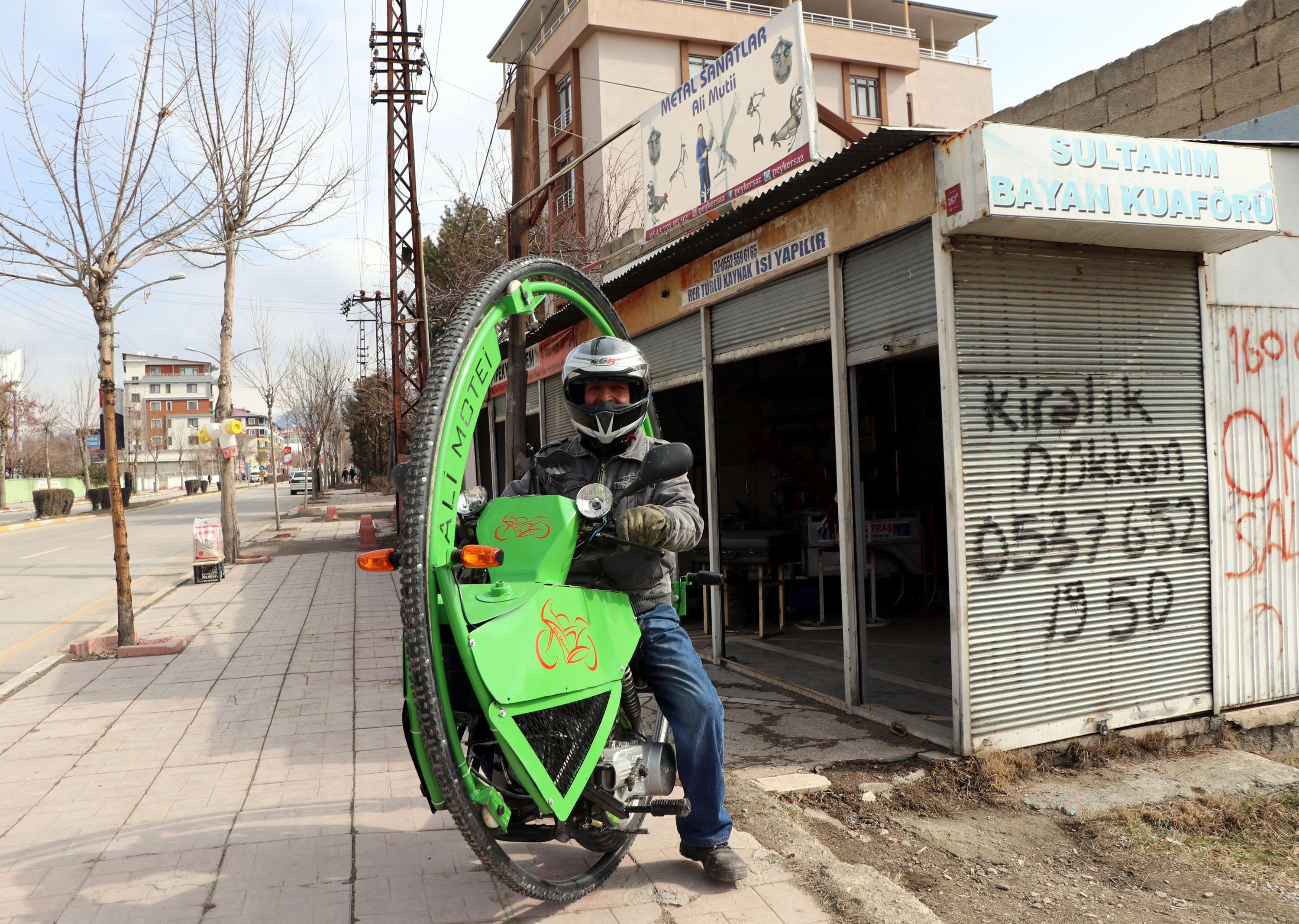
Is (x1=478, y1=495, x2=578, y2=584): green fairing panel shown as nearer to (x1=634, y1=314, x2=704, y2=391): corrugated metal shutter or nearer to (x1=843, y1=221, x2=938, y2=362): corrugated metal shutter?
(x1=843, y1=221, x2=938, y2=362): corrugated metal shutter

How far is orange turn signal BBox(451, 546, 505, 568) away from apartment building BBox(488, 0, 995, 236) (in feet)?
87.6

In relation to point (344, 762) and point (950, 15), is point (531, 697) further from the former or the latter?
point (950, 15)

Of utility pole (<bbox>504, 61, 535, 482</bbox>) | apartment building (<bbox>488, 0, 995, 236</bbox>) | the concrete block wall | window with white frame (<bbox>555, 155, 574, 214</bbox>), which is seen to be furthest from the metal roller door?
window with white frame (<bbox>555, 155, 574, 214</bbox>)

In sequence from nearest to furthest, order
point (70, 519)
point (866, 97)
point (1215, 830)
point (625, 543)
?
point (625, 543) → point (1215, 830) → point (70, 519) → point (866, 97)

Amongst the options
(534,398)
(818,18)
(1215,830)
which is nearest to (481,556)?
(1215,830)

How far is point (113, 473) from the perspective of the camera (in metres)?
8.59

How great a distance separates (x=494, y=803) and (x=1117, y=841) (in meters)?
3.15

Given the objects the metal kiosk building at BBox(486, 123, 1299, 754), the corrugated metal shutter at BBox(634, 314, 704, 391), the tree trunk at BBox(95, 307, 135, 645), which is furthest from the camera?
the tree trunk at BBox(95, 307, 135, 645)

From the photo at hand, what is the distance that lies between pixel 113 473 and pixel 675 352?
17.8 feet

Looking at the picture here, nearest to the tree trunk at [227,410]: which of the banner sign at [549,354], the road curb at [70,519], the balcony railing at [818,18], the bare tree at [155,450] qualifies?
the banner sign at [549,354]

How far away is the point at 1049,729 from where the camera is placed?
5172 mm

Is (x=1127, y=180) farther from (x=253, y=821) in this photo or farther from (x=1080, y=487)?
(x=253, y=821)

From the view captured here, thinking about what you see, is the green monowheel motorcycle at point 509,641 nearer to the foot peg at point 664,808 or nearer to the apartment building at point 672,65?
the foot peg at point 664,808

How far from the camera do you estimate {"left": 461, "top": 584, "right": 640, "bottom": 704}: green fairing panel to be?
253cm
